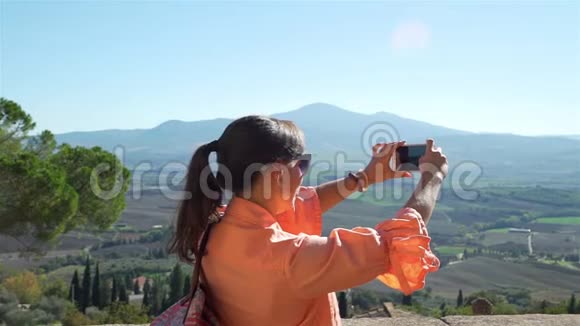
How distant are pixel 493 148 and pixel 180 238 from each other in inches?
3024

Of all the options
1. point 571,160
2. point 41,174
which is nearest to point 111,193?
point 41,174

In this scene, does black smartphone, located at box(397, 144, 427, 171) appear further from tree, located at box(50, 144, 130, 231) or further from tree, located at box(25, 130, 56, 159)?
tree, located at box(25, 130, 56, 159)

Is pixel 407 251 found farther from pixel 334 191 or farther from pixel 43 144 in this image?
pixel 43 144

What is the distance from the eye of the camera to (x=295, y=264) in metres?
1.37

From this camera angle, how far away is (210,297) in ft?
5.21

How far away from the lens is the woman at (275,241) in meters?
1.37

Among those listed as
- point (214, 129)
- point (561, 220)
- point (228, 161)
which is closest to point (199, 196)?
point (228, 161)

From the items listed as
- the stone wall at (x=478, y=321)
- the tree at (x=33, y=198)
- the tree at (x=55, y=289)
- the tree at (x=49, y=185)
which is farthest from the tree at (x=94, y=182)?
the stone wall at (x=478, y=321)

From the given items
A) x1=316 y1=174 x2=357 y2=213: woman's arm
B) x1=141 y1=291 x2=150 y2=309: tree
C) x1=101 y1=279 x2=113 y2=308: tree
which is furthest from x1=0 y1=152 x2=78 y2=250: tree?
x1=316 y1=174 x2=357 y2=213: woman's arm

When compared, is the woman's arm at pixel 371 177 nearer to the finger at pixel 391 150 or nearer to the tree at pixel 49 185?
the finger at pixel 391 150

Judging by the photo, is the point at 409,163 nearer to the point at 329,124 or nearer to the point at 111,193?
the point at 111,193

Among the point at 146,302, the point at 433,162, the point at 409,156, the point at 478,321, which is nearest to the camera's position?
the point at 433,162

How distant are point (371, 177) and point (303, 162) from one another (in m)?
0.62

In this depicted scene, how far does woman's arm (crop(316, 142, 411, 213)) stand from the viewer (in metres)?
2.00
